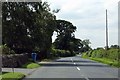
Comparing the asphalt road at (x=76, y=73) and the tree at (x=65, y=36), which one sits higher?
the tree at (x=65, y=36)

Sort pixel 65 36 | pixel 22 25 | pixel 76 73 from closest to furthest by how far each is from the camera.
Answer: pixel 76 73, pixel 22 25, pixel 65 36

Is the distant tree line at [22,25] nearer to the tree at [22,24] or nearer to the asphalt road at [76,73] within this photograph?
the tree at [22,24]

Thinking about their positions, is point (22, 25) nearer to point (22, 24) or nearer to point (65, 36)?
point (22, 24)

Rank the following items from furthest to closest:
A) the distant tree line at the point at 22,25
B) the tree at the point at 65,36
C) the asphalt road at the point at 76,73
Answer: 1. the tree at the point at 65,36
2. the distant tree line at the point at 22,25
3. the asphalt road at the point at 76,73

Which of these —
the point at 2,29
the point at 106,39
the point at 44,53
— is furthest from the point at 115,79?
the point at 44,53

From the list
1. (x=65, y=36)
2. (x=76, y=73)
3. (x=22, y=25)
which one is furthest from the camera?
(x=65, y=36)

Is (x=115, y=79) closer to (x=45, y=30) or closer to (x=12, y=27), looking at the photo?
(x=12, y=27)

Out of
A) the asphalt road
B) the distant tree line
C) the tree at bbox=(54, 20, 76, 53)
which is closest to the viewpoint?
the asphalt road

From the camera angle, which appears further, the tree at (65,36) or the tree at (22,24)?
A: the tree at (65,36)

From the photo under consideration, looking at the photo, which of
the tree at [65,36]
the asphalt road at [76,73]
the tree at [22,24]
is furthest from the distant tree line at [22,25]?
the tree at [65,36]

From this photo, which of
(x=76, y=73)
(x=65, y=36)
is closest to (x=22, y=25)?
(x=76, y=73)

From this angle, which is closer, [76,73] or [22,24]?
[76,73]

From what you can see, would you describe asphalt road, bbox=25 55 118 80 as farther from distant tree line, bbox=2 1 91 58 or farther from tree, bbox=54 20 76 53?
tree, bbox=54 20 76 53

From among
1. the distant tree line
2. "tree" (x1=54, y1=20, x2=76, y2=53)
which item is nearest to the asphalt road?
the distant tree line
